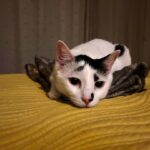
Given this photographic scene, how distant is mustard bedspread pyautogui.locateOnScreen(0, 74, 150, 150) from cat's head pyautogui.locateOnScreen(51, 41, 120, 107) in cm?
4

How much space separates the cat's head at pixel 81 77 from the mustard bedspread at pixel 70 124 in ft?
0.14

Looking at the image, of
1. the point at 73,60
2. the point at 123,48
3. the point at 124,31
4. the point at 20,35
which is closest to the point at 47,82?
the point at 73,60

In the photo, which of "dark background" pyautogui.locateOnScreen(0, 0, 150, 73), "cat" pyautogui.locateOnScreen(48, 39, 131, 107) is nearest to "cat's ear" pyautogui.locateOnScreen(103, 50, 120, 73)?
"cat" pyautogui.locateOnScreen(48, 39, 131, 107)

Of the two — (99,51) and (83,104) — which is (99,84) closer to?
(83,104)

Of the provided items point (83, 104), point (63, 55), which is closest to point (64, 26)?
point (63, 55)

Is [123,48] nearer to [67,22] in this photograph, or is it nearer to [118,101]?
[118,101]

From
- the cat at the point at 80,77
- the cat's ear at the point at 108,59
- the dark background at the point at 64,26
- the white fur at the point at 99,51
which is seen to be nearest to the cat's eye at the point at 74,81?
the cat at the point at 80,77

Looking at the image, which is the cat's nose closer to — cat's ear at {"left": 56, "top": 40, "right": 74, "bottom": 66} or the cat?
the cat

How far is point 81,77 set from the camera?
3.07 ft

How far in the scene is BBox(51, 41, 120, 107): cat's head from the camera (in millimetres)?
923

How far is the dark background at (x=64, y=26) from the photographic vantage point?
208 cm

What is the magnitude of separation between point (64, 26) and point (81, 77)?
1365 millimetres

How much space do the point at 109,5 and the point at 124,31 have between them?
270 millimetres

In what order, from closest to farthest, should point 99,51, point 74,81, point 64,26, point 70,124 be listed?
1. point 70,124
2. point 74,81
3. point 99,51
4. point 64,26
